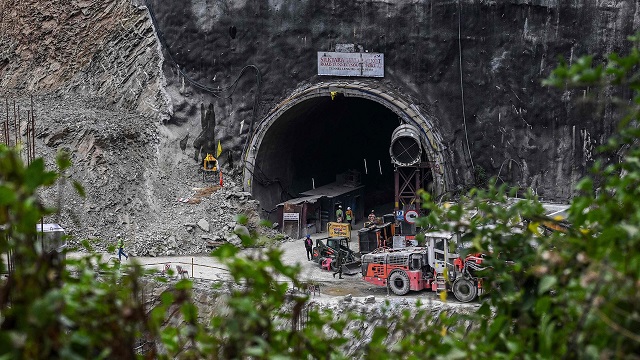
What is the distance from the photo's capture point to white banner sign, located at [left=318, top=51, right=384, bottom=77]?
1330 inches

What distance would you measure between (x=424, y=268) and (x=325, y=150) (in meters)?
15.9

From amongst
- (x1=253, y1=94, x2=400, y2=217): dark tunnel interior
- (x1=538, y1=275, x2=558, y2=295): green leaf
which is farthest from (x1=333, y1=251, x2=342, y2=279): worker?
(x1=538, y1=275, x2=558, y2=295): green leaf

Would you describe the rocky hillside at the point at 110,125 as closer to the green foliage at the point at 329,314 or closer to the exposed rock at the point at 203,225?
the exposed rock at the point at 203,225

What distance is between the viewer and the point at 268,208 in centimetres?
3556

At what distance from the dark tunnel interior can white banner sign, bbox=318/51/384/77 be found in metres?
1.45

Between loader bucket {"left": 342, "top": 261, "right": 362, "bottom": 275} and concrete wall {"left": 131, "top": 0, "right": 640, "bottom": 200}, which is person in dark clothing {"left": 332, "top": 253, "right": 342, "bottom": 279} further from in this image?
concrete wall {"left": 131, "top": 0, "right": 640, "bottom": 200}

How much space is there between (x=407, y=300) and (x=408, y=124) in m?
9.92

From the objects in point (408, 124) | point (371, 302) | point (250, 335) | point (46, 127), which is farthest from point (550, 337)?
point (46, 127)

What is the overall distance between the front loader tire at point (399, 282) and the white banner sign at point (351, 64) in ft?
34.3

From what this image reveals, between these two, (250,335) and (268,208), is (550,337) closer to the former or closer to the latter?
(250,335)

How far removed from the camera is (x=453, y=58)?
110ft

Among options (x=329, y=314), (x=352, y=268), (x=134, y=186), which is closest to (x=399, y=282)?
(x=352, y=268)

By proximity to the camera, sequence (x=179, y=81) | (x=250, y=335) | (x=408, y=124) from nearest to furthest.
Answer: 1. (x=250, y=335)
2. (x=408, y=124)
3. (x=179, y=81)

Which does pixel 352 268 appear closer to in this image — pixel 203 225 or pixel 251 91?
pixel 203 225
